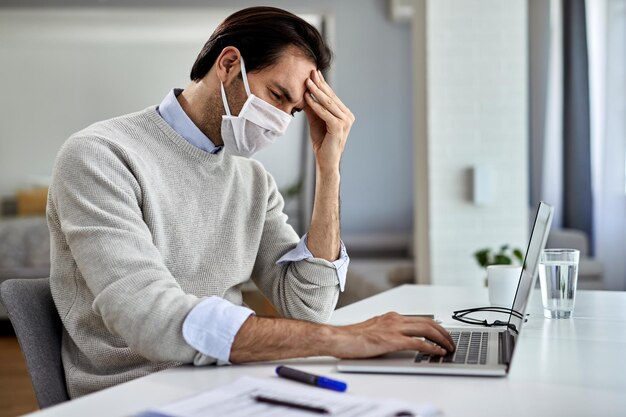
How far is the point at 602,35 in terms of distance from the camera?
480cm

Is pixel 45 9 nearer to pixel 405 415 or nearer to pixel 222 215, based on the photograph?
pixel 222 215

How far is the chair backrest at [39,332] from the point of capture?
137 centimetres

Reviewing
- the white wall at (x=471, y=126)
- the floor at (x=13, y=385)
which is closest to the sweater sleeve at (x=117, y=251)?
the floor at (x=13, y=385)

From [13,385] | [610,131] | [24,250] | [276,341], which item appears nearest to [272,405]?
[276,341]

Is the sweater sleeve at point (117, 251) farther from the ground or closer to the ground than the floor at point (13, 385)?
farther from the ground

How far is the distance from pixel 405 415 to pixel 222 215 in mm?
766

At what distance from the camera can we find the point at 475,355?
1264 mm

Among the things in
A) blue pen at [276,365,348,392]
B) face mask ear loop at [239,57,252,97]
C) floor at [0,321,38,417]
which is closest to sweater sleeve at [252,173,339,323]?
face mask ear loop at [239,57,252,97]

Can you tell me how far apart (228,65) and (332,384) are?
0.77 meters

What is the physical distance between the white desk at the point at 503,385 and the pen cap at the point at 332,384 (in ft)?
0.07

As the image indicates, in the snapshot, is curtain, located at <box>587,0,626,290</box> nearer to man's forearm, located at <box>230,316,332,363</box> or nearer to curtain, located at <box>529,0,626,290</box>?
curtain, located at <box>529,0,626,290</box>

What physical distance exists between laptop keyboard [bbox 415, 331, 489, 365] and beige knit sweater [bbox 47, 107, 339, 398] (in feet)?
1.09

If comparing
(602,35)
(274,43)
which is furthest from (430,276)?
(274,43)

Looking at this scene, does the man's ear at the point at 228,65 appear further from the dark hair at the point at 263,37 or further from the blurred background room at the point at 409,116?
the blurred background room at the point at 409,116
